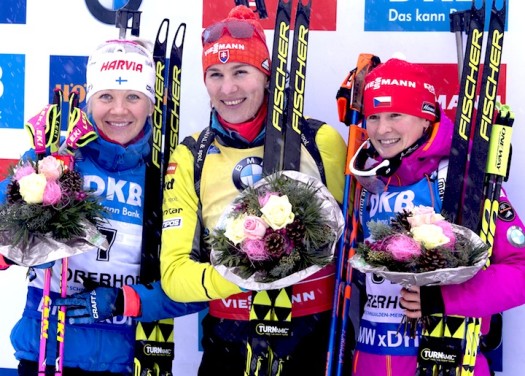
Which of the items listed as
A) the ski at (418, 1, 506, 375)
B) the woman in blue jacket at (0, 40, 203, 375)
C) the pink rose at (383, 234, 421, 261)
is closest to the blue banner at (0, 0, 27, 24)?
the woman in blue jacket at (0, 40, 203, 375)

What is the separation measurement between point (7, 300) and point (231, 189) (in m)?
1.80

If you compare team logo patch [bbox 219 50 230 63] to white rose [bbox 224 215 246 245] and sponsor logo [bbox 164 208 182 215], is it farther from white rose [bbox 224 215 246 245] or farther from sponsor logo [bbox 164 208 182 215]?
white rose [bbox 224 215 246 245]

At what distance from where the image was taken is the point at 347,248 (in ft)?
11.0

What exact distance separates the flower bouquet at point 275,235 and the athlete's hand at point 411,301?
41cm

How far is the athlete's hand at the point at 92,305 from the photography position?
127 inches

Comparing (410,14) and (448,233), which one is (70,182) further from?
(410,14)

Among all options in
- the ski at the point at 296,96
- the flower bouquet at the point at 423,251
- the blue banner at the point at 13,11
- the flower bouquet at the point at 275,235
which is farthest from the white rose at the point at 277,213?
the blue banner at the point at 13,11

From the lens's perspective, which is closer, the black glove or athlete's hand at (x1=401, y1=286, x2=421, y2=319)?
athlete's hand at (x1=401, y1=286, x2=421, y2=319)

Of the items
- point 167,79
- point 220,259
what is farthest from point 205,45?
point 220,259

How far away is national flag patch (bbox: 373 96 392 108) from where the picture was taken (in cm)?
321

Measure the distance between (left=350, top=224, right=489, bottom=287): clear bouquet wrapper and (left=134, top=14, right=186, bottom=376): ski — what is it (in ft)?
3.27

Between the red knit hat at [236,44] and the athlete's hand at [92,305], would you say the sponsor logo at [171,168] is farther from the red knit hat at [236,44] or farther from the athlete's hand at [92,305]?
the athlete's hand at [92,305]

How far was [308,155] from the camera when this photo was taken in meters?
3.33

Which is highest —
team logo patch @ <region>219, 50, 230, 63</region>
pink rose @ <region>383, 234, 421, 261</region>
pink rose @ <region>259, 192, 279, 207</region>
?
team logo patch @ <region>219, 50, 230, 63</region>
